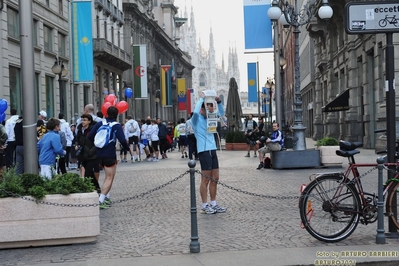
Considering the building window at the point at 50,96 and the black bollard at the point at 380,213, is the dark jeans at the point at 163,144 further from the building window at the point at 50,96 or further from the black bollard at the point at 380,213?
the black bollard at the point at 380,213

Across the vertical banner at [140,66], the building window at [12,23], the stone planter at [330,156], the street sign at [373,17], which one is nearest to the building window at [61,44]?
the building window at [12,23]

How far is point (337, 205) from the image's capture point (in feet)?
25.4

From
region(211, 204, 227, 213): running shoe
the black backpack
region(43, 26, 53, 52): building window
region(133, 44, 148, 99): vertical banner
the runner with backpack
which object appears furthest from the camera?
region(133, 44, 148, 99): vertical banner

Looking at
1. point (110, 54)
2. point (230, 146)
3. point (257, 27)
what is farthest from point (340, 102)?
point (110, 54)

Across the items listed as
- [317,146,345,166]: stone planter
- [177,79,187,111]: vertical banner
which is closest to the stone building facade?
[317,146,345,166]: stone planter

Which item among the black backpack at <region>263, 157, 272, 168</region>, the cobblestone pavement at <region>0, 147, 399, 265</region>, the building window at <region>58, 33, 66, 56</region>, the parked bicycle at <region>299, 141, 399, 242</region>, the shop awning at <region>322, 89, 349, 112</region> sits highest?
the building window at <region>58, 33, 66, 56</region>

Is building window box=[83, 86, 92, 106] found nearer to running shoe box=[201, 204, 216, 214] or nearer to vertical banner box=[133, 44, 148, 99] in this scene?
vertical banner box=[133, 44, 148, 99]

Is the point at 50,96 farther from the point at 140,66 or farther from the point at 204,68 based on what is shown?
the point at 204,68

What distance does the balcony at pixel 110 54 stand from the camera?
4697cm

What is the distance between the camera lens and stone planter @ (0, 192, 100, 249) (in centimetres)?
780

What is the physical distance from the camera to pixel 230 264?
670cm

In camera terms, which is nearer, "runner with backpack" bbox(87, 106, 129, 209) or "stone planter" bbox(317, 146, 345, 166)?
"runner with backpack" bbox(87, 106, 129, 209)

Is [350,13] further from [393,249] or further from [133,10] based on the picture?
[133,10]

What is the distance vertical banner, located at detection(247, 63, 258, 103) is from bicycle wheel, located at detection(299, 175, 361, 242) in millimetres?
36378
